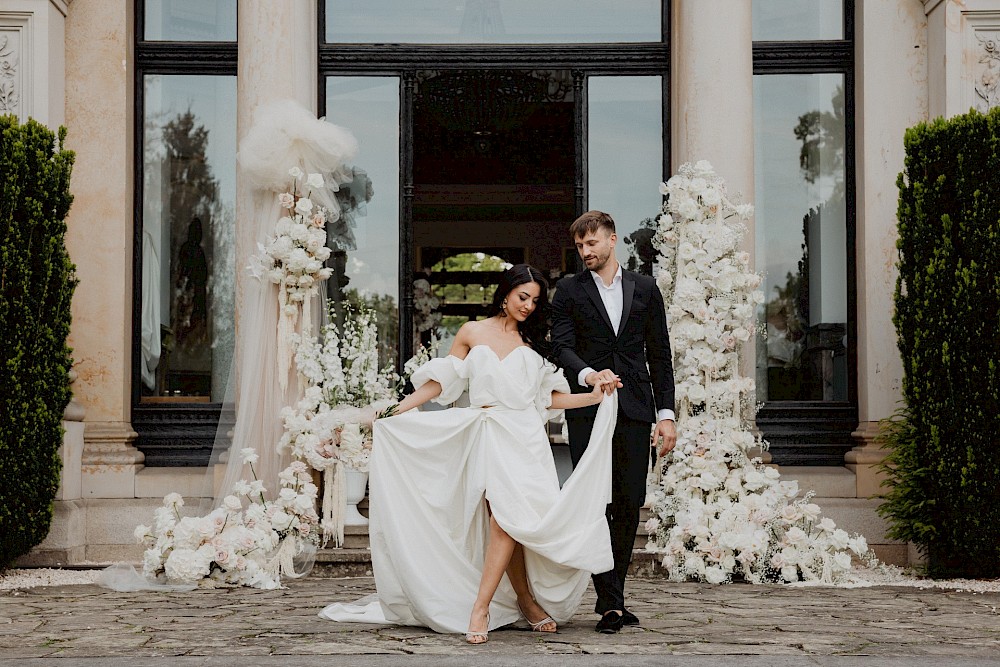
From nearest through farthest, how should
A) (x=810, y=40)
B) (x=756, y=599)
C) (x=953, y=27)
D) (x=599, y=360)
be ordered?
(x=599, y=360), (x=756, y=599), (x=953, y=27), (x=810, y=40)

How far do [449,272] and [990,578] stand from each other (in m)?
13.4

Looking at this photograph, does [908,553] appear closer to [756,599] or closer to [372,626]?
[756,599]

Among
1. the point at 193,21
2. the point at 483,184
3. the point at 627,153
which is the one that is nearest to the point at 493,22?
the point at 627,153

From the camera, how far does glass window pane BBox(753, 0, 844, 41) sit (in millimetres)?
10086

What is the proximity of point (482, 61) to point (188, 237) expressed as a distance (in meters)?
2.80

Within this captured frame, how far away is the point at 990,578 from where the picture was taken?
317 inches

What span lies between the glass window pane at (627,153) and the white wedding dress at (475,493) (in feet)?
13.9

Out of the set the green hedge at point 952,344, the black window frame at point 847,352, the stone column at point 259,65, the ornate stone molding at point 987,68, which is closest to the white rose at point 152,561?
the stone column at point 259,65

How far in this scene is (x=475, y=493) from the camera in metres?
Answer: 5.89

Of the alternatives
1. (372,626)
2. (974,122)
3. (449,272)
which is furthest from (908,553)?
(449,272)

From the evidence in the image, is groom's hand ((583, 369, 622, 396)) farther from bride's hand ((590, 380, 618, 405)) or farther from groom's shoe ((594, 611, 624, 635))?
groom's shoe ((594, 611, 624, 635))

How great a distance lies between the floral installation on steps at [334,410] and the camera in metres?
8.35

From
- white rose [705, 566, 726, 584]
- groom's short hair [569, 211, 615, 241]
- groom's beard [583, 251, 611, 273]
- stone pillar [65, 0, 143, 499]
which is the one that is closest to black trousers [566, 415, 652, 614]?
groom's beard [583, 251, 611, 273]

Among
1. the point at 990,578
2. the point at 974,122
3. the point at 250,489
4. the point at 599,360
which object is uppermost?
the point at 974,122
